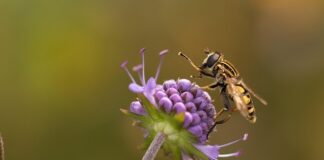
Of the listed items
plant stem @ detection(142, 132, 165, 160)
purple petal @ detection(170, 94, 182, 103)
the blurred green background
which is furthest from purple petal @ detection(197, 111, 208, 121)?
the blurred green background

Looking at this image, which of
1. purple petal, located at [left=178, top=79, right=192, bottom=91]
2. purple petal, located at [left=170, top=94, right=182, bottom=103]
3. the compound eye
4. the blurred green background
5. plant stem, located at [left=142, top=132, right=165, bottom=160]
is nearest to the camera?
plant stem, located at [left=142, top=132, right=165, bottom=160]

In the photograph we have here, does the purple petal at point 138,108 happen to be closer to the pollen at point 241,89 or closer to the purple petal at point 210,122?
the purple petal at point 210,122

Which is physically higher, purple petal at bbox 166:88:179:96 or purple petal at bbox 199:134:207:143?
purple petal at bbox 166:88:179:96

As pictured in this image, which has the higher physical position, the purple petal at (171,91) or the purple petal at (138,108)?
the purple petal at (138,108)

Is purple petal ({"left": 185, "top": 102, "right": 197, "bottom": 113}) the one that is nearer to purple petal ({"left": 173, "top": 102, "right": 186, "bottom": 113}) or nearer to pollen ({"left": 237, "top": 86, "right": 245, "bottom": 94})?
purple petal ({"left": 173, "top": 102, "right": 186, "bottom": 113})

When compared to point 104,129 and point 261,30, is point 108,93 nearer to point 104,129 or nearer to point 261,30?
point 104,129

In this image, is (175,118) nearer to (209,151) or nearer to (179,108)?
(179,108)

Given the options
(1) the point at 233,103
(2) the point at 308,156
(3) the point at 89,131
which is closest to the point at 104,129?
(3) the point at 89,131

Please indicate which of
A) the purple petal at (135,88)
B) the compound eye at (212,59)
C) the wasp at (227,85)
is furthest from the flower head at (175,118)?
the compound eye at (212,59)
